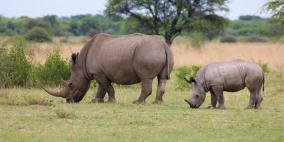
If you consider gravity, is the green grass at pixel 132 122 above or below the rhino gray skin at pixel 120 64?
below

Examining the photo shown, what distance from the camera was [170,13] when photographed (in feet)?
137

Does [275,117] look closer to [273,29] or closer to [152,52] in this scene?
[152,52]

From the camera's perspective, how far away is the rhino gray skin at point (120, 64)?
17.8 meters

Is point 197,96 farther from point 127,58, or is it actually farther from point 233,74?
point 127,58

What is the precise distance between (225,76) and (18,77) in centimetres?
859

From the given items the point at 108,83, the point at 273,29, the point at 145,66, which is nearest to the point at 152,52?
the point at 145,66

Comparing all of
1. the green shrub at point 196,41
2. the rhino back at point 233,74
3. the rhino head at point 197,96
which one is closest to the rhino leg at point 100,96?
the rhino head at point 197,96

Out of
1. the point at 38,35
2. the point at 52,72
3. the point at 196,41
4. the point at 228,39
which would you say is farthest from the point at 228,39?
the point at 52,72

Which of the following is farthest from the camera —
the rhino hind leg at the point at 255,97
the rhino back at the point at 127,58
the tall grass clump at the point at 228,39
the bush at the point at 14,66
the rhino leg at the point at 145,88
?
the tall grass clump at the point at 228,39

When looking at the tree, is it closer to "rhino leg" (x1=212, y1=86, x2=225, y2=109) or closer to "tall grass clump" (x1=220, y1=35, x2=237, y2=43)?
"rhino leg" (x1=212, y1=86, x2=225, y2=109)

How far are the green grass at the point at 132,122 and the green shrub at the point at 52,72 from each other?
5372 mm

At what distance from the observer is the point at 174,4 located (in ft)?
137

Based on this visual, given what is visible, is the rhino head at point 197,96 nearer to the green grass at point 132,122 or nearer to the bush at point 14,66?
the green grass at point 132,122

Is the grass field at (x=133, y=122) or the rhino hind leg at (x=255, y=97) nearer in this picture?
the grass field at (x=133, y=122)
